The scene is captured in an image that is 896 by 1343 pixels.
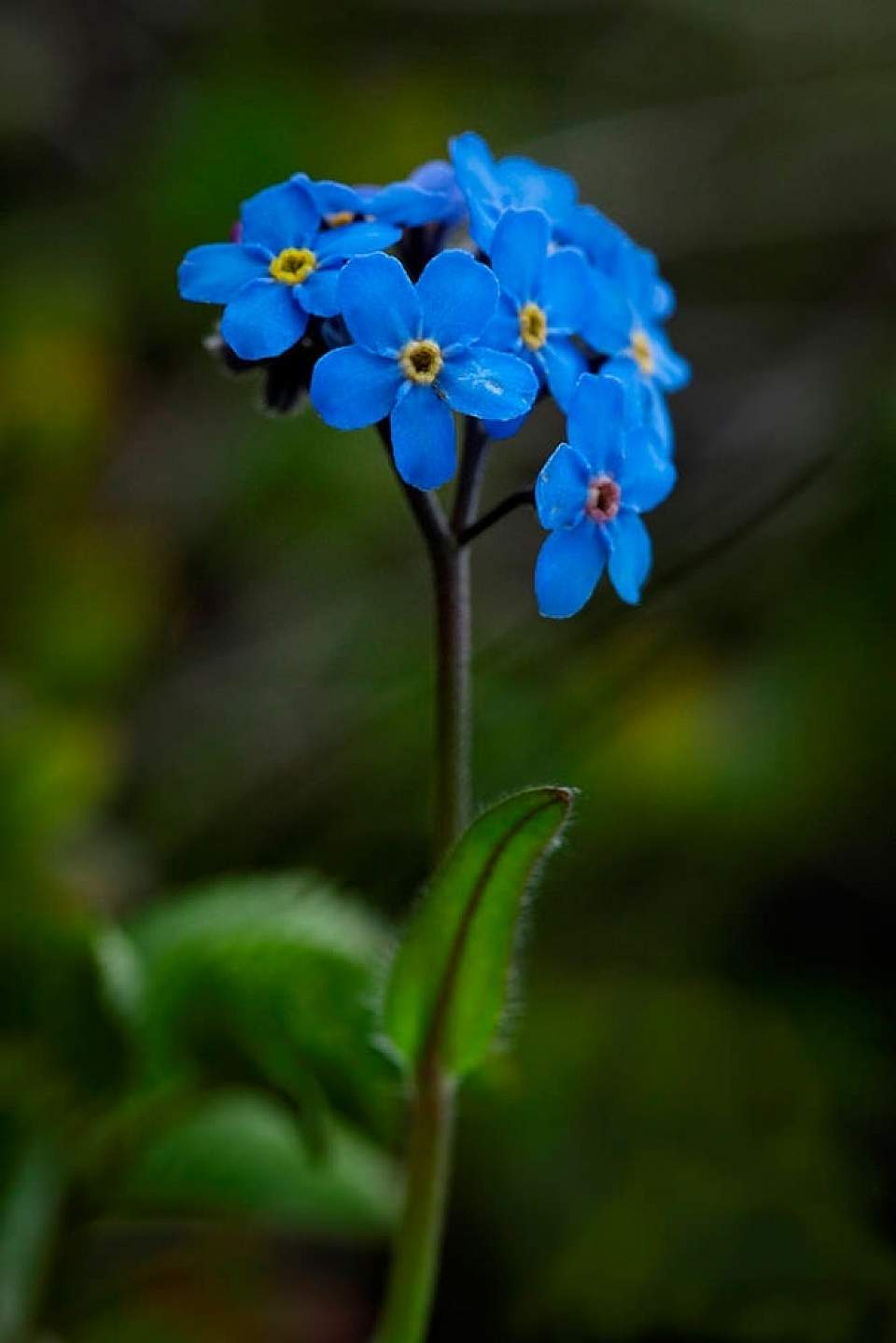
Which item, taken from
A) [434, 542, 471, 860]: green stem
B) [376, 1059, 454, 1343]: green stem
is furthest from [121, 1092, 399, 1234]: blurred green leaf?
[434, 542, 471, 860]: green stem

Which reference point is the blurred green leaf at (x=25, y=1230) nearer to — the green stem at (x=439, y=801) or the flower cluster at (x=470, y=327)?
the green stem at (x=439, y=801)

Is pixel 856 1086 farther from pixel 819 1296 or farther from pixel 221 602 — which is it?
pixel 221 602

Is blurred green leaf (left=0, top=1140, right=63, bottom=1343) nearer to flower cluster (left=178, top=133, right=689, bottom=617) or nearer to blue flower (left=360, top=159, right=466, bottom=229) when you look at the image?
flower cluster (left=178, top=133, right=689, bottom=617)

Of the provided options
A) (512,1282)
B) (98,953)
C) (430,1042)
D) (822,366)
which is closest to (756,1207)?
(512,1282)

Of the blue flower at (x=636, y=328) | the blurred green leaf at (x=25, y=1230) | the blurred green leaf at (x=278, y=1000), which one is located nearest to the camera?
the blue flower at (x=636, y=328)

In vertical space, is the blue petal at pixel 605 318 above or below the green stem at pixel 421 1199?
above

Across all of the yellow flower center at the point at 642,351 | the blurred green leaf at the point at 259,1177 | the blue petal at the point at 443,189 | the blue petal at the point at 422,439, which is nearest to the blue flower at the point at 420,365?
the blue petal at the point at 422,439

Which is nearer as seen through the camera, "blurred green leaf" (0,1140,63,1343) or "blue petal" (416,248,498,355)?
"blue petal" (416,248,498,355)
